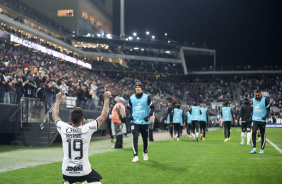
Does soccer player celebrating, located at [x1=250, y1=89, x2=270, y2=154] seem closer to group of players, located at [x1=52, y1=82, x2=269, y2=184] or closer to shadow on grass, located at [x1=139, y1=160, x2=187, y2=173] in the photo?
group of players, located at [x1=52, y1=82, x2=269, y2=184]

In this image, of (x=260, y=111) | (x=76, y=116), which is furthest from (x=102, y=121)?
(x=260, y=111)

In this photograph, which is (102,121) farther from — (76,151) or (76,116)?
(76,151)

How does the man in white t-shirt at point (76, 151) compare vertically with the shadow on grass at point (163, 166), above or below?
above

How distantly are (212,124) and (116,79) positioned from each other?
21339 millimetres

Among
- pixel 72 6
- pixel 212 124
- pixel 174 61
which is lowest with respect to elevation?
pixel 212 124

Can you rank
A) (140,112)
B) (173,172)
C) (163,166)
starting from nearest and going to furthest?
(173,172)
(163,166)
(140,112)

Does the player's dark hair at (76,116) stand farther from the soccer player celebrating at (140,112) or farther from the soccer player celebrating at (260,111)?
the soccer player celebrating at (260,111)

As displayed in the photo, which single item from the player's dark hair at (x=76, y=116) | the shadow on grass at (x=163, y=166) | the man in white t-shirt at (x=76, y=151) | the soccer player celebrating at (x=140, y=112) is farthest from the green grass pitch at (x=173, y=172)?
the player's dark hair at (x=76, y=116)

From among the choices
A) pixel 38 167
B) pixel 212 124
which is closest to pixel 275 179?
pixel 38 167

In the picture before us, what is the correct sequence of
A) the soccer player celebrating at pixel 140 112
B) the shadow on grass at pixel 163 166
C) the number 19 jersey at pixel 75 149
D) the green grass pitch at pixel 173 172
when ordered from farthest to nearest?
1. the soccer player celebrating at pixel 140 112
2. the shadow on grass at pixel 163 166
3. the green grass pitch at pixel 173 172
4. the number 19 jersey at pixel 75 149

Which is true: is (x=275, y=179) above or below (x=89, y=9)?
below

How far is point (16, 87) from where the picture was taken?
16.4 meters

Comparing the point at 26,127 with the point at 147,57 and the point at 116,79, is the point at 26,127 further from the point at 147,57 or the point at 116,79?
the point at 147,57

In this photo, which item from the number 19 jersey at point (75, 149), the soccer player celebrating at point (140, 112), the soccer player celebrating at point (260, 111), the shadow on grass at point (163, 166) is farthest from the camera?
the soccer player celebrating at point (260, 111)
